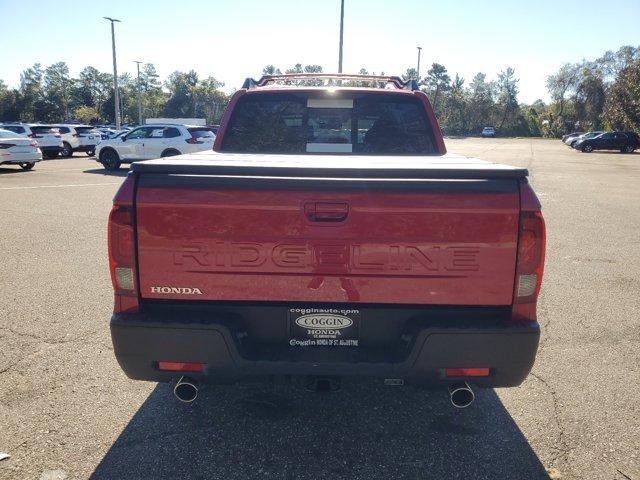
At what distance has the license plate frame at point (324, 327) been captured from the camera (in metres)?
2.48

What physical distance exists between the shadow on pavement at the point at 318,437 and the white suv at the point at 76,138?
88.2 ft

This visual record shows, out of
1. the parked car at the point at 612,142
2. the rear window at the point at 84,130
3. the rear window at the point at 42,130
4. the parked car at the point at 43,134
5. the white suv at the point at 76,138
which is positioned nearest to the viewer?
the parked car at the point at 43,134

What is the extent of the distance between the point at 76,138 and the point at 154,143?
11646mm

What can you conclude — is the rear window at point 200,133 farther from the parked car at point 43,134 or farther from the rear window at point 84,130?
the rear window at point 84,130

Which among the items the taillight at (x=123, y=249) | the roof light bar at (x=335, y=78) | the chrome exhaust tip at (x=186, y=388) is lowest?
the chrome exhaust tip at (x=186, y=388)

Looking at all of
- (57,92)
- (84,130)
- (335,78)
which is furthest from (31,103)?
(335,78)

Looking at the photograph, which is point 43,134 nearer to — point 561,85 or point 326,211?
point 326,211

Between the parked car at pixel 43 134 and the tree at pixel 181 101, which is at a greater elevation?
the tree at pixel 181 101

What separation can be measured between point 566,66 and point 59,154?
84819mm

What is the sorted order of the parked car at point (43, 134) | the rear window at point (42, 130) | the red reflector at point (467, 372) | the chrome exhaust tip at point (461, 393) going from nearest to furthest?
the red reflector at point (467, 372) → the chrome exhaust tip at point (461, 393) → the parked car at point (43, 134) → the rear window at point (42, 130)

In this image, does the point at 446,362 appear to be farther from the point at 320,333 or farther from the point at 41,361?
the point at 41,361

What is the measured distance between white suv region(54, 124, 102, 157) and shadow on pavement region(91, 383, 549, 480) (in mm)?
26876

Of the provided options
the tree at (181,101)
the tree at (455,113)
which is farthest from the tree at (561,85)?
the tree at (181,101)

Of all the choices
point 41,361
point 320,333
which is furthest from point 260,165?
point 41,361
